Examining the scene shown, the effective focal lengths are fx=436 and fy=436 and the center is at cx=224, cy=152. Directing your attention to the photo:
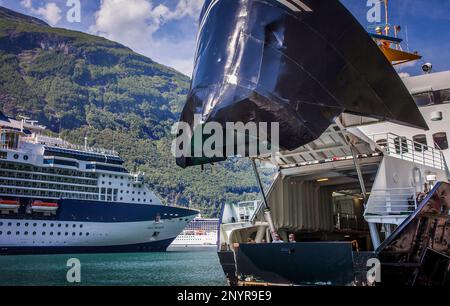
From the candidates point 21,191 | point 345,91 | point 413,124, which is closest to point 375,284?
point 413,124

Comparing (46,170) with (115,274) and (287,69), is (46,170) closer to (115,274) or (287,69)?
(115,274)

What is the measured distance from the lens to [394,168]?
9000 mm

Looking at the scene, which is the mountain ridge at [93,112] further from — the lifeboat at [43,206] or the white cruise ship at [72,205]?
the lifeboat at [43,206]

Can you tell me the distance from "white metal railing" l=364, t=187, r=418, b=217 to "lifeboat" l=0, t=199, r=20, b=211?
54637mm

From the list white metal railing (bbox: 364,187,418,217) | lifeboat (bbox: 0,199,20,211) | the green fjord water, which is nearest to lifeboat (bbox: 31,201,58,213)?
lifeboat (bbox: 0,199,20,211)

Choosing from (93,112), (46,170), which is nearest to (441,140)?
(46,170)

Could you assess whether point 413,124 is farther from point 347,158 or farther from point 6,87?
point 6,87

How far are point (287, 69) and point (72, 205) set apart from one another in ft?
188

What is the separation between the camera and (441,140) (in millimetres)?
12547

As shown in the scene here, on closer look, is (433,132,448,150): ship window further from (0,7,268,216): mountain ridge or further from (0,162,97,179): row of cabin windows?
(0,7,268,216): mountain ridge

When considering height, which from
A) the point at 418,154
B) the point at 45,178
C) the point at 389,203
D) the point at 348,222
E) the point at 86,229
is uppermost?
the point at 45,178

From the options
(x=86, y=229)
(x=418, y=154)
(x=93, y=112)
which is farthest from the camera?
(x=93, y=112)

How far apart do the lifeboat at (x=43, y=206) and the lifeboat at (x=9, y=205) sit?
1.87 meters

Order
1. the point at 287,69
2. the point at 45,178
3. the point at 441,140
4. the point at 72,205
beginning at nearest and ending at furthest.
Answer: the point at 287,69 → the point at 441,140 → the point at 72,205 → the point at 45,178
